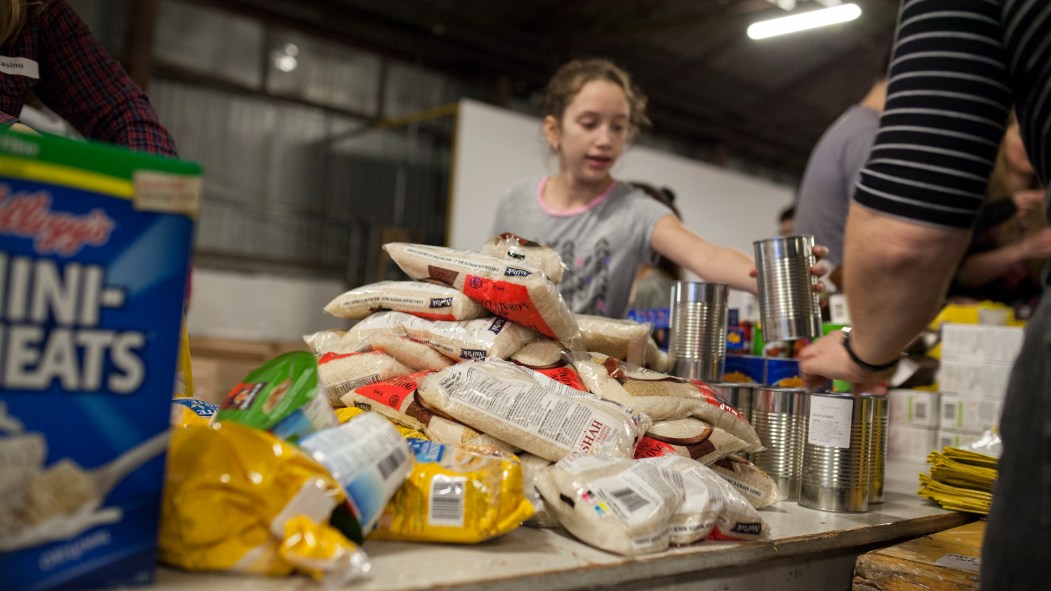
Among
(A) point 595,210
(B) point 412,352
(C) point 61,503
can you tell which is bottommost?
(C) point 61,503

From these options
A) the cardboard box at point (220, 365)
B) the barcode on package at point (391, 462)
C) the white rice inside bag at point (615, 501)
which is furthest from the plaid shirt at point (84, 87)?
the cardboard box at point (220, 365)

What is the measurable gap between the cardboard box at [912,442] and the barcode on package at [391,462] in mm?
1625

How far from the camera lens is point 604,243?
82.2 inches

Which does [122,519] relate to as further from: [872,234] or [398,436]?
[872,234]

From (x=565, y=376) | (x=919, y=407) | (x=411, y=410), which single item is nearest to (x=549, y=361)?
(x=565, y=376)

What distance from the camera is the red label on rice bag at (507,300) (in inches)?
49.7

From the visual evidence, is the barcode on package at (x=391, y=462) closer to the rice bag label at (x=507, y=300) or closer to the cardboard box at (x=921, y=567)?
the rice bag label at (x=507, y=300)

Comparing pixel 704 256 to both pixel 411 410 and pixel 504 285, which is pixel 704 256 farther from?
pixel 411 410

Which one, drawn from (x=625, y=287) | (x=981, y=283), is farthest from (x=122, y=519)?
(x=981, y=283)

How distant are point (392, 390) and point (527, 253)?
39 cm

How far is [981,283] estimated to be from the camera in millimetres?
2820

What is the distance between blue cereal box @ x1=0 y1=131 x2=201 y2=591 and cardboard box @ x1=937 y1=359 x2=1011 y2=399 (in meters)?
A: 1.98

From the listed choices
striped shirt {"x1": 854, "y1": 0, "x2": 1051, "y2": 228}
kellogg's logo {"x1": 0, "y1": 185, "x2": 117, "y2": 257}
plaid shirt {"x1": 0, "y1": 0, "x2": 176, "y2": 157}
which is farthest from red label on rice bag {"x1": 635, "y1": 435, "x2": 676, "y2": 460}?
plaid shirt {"x1": 0, "y1": 0, "x2": 176, "y2": 157}

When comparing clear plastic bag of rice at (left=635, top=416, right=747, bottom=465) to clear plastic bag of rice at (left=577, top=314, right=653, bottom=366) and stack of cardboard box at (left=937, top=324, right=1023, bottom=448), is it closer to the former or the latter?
clear plastic bag of rice at (left=577, top=314, right=653, bottom=366)
